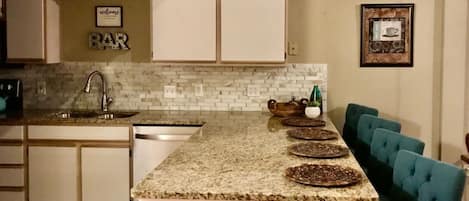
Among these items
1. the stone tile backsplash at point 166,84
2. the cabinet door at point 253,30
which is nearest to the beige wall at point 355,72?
the stone tile backsplash at point 166,84

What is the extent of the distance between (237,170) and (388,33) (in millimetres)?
2485

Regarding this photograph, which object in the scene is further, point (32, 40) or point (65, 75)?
point (65, 75)

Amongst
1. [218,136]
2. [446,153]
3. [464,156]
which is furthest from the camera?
[446,153]

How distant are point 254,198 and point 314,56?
262cm

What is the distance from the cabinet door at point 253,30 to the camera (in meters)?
3.81

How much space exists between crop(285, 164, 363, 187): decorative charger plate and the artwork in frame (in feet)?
7.46

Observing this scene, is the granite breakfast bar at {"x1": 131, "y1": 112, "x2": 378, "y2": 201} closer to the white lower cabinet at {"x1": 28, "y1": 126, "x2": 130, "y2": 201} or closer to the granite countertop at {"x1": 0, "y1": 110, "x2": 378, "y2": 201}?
the granite countertop at {"x1": 0, "y1": 110, "x2": 378, "y2": 201}

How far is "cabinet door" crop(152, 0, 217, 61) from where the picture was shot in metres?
3.85

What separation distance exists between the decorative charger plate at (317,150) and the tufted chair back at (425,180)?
0.94ft

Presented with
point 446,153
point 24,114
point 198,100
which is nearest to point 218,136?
point 198,100

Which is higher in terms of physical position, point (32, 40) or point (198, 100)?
point (32, 40)

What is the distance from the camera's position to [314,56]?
4141 millimetres

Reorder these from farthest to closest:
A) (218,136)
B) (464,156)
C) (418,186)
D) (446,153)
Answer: (446,153)
(464,156)
(218,136)
(418,186)

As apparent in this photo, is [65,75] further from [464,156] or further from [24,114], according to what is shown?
[464,156]
